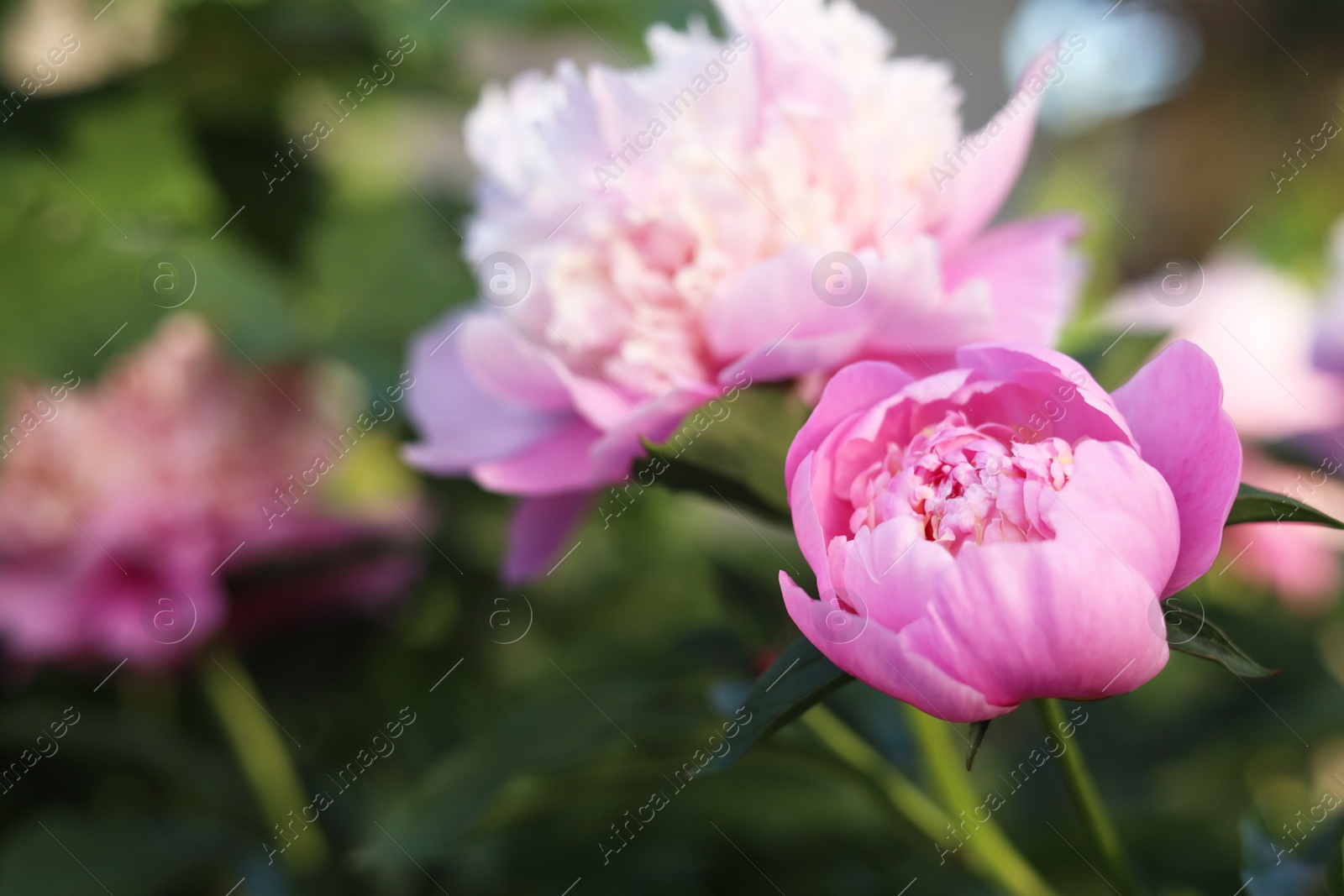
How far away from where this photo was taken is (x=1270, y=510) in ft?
0.95

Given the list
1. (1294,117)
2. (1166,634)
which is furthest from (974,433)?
(1294,117)

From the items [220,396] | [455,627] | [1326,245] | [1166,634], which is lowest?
[1326,245]

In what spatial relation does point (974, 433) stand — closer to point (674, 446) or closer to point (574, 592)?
point (674, 446)

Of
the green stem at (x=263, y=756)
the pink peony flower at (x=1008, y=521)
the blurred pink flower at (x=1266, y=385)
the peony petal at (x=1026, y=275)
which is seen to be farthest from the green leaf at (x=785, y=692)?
the blurred pink flower at (x=1266, y=385)

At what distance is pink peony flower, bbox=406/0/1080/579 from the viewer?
359 millimetres

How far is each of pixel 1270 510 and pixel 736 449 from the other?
155mm

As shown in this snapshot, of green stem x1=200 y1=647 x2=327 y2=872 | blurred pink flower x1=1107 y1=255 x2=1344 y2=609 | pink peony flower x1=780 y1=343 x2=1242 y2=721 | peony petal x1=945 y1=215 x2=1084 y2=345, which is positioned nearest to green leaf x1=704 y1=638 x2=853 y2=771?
pink peony flower x1=780 y1=343 x2=1242 y2=721

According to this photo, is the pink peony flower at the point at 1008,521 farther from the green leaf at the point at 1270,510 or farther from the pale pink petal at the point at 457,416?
the pale pink petal at the point at 457,416

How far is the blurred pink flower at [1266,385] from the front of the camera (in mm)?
845

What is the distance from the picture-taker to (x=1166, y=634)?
276 mm

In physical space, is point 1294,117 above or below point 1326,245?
below

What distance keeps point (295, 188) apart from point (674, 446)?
0.64 metres

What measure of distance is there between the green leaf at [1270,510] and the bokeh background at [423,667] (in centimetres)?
13

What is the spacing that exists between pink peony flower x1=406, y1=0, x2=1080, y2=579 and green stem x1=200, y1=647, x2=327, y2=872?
385 mm
